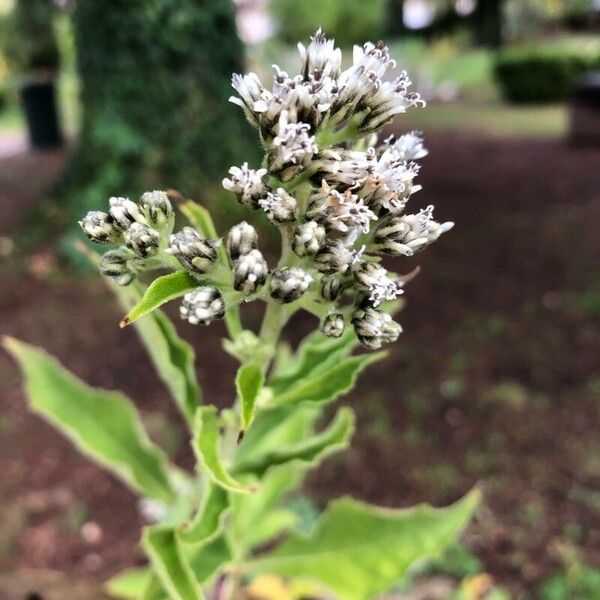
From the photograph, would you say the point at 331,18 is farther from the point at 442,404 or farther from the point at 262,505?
the point at 262,505

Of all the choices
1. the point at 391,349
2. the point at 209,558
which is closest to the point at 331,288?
the point at 209,558

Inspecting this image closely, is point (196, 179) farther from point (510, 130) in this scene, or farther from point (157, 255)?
point (510, 130)

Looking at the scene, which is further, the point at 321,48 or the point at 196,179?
the point at 196,179

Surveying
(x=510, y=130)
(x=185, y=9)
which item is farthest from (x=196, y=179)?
(x=510, y=130)

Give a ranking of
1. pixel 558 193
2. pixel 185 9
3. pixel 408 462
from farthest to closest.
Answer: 1. pixel 558 193
2. pixel 185 9
3. pixel 408 462

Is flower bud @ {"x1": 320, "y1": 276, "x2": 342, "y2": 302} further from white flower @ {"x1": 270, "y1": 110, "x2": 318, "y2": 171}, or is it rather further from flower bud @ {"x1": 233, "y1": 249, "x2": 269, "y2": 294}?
white flower @ {"x1": 270, "y1": 110, "x2": 318, "y2": 171}

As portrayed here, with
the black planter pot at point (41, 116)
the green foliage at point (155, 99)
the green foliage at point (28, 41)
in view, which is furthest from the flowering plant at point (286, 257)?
the black planter pot at point (41, 116)

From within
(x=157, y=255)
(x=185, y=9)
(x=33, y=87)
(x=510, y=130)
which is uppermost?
(x=185, y=9)
